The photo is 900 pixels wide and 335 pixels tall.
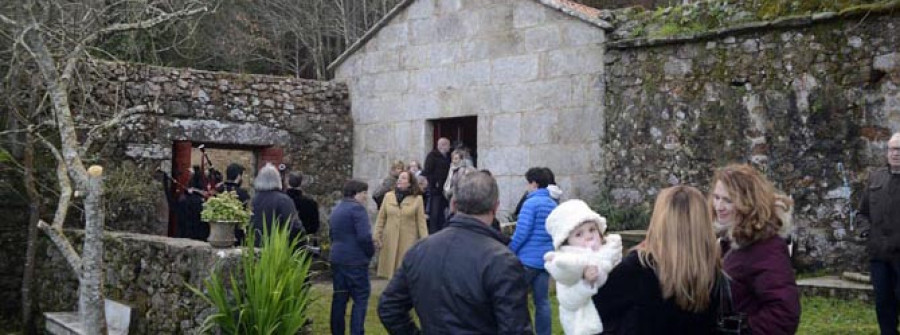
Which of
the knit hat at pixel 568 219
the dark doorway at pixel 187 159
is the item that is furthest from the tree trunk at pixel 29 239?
the knit hat at pixel 568 219

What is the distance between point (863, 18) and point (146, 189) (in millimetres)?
8370

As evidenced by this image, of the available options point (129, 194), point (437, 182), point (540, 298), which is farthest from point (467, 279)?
point (129, 194)

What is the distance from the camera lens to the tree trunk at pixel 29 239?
9.26 metres

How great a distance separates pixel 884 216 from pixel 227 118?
8663 mm

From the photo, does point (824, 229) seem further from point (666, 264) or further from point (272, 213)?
point (666, 264)

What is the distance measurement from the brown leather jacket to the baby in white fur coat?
3114 mm

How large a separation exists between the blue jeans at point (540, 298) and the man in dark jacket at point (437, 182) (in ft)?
12.2

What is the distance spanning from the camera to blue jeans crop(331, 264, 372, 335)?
6.93 metres

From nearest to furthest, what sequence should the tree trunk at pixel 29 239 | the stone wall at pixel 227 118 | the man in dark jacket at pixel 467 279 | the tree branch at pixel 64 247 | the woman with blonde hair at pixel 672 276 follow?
the woman with blonde hair at pixel 672 276 → the man in dark jacket at pixel 467 279 → the tree branch at pixel 64 247 → the tree trunk at pixel 29 239 → the stone wall at pixel 227 118

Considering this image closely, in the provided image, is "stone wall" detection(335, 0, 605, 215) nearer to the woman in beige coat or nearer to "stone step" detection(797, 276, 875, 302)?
the woman in beige coat

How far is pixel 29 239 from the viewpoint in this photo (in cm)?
934

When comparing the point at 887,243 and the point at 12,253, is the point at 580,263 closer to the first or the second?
the point at 887,243

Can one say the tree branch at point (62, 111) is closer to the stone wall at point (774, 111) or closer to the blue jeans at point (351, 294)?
the blue jeans at point (351, 294)

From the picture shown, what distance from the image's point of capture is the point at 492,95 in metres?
11.2
